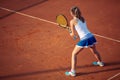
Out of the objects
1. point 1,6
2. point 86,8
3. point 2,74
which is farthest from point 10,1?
point 2,74

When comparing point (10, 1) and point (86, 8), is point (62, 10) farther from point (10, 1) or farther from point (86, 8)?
point (10, 1)

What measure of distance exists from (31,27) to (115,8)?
305cm

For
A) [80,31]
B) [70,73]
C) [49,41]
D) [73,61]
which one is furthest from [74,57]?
[49,41]

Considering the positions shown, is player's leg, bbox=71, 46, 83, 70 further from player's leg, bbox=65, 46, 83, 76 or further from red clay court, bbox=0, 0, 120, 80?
red clay court, bbox=0, 0, 120, 80

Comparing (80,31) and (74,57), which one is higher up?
(80,31)

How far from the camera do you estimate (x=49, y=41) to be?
9.09 metres

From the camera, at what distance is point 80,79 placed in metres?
7.35

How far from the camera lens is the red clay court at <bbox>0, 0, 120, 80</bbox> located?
25.2 feet

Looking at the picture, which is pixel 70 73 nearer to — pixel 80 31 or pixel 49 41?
pixel 80 31

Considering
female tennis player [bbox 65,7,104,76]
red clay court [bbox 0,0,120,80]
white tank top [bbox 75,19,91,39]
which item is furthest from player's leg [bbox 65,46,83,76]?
white tank top [bbox 75,19,91,39]

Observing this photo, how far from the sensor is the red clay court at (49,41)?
7695 mm

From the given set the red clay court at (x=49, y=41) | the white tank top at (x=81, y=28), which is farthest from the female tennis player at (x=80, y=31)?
the red clay court at (x=49, y=41)

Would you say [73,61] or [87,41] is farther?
[73,61]

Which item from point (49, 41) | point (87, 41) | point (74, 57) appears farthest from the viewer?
point (49, 41)
